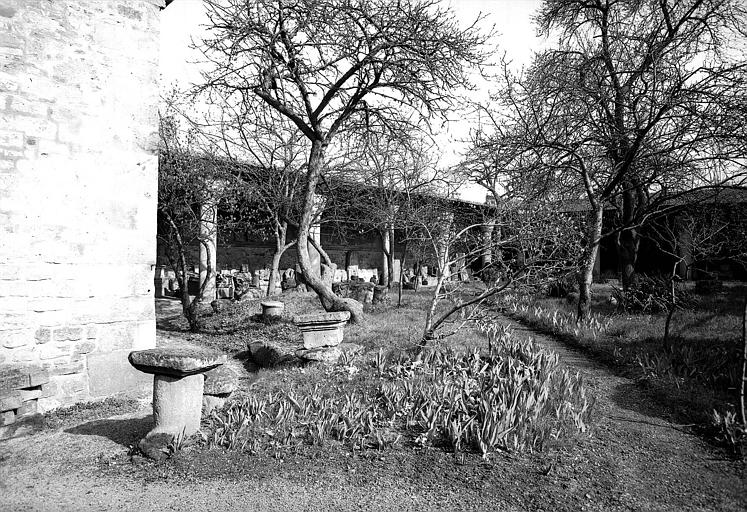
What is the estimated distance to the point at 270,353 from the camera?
770cm

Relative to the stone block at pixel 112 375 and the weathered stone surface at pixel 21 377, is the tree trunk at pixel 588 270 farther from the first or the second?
the weathered stone surface at pixel 21 377

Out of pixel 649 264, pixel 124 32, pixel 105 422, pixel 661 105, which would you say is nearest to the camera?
pixel 105 422

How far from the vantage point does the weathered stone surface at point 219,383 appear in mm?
5113

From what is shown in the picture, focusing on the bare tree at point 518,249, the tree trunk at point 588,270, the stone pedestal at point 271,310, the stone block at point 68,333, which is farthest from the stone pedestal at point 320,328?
the tree trunk at point 588,270

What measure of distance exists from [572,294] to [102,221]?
10639mm

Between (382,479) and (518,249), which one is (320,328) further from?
(382,479)

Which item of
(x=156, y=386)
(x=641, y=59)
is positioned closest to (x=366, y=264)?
(x=641, y=59)

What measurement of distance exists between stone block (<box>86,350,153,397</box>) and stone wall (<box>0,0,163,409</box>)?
0.01 metres

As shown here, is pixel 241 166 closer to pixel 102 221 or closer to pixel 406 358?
pixel 102 221

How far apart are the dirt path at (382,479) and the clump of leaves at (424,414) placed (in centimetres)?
16

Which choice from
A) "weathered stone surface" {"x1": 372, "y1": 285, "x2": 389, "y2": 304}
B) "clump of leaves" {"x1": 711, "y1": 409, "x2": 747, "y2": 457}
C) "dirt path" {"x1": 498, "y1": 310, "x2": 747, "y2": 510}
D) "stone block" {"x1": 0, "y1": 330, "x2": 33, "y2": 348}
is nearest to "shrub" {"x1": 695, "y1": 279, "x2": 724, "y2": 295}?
"weathered stone surface" {"x1": 372, "y1": 285, "x2": 389, "y2": 304}

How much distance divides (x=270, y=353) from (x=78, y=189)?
356 centimetres

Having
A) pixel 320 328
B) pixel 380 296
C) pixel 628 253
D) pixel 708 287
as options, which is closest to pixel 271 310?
pixel 380 296

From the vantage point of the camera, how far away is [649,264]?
2209 centimetres
